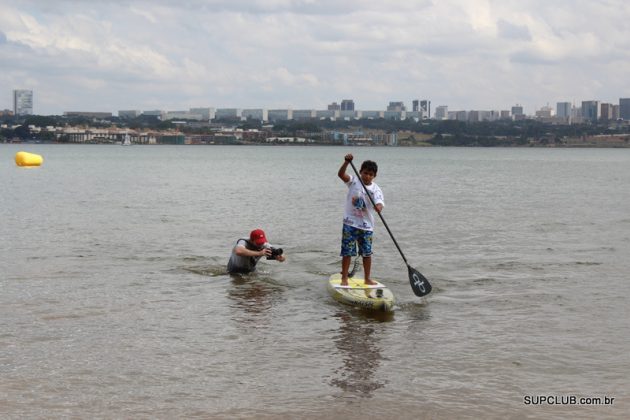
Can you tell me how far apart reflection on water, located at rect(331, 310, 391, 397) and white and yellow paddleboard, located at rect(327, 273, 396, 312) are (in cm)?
20

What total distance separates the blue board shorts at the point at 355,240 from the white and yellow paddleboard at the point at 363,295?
58 centimetres

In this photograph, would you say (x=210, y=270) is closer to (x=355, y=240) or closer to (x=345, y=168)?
(x=355, y=240)

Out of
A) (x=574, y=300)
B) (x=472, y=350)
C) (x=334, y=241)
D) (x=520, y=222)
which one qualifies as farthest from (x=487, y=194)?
(x=472, y=350)

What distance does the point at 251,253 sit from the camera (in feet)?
47.0

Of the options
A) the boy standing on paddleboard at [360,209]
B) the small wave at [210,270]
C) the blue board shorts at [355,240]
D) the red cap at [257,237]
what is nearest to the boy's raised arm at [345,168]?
the boy standing on paddleboard at [360,209]

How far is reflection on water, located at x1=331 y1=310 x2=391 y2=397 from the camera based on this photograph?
8.45 meters

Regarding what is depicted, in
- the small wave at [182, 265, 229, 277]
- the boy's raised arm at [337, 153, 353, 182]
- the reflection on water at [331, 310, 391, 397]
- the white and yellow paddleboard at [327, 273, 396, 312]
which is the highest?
the boy's raised arm at [337, 153, 353, 182]

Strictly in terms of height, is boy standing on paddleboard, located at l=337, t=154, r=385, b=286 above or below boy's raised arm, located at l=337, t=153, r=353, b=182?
below

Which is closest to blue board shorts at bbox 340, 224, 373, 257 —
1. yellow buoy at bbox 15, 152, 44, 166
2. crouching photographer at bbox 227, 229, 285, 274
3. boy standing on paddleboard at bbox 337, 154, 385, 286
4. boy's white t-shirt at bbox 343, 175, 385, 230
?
boy standing on paddleboard at bbox 337, 154, 385, 286

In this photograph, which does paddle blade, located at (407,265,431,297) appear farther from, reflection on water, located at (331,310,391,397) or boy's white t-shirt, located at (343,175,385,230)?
reflection on water, located at (331,310,391,397)

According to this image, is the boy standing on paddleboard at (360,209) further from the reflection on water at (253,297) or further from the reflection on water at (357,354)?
the reflection on water at (253,297)

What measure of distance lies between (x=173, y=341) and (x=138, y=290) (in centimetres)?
394

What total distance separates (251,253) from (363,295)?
2982 millimetres

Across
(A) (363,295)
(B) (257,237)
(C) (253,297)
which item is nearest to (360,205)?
(A) (363,295)
